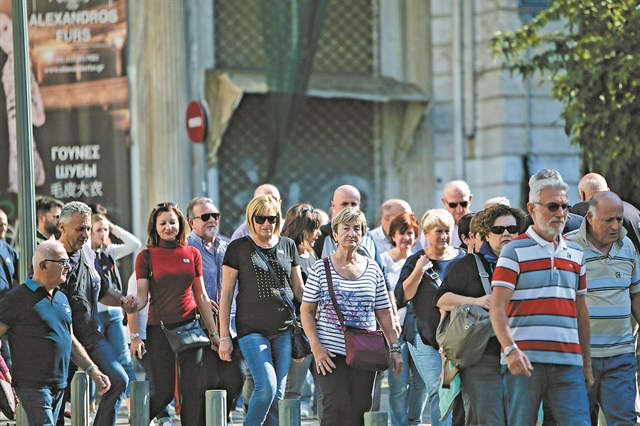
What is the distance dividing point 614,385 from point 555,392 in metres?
1.16

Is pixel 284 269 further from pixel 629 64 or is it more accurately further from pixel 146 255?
pixel 629 64

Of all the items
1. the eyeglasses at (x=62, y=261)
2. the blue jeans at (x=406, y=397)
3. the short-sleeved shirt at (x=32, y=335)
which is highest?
the eyeglasses at (x=62, y=261)

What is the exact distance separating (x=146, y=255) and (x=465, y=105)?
857 cm

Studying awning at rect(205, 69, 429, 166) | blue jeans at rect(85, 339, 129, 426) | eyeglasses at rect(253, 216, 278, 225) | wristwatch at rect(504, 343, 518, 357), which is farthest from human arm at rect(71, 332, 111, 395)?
awning at rect(205, 69, 429, 166)

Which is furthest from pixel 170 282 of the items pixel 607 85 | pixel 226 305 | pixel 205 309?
pixel 607 85

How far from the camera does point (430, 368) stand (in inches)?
353

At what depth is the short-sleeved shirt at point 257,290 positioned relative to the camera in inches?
330

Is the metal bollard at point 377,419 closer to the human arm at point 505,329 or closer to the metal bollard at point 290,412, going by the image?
the metal bollard at point 290,412

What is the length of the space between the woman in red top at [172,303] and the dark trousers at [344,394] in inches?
54.5

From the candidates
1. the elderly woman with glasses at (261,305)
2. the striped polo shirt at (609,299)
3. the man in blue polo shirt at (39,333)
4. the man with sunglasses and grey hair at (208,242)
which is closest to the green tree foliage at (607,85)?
the striped polo shirt at (609,299)

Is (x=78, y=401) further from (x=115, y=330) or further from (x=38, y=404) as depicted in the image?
(x=115, y=330)

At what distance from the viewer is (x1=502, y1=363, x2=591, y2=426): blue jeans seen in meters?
6.75

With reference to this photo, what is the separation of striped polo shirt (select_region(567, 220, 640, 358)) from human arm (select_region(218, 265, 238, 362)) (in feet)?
7.80

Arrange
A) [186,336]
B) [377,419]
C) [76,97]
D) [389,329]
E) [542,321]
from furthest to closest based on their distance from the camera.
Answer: [76,97], [186,336], [389,329], [542,321], [377,419]
